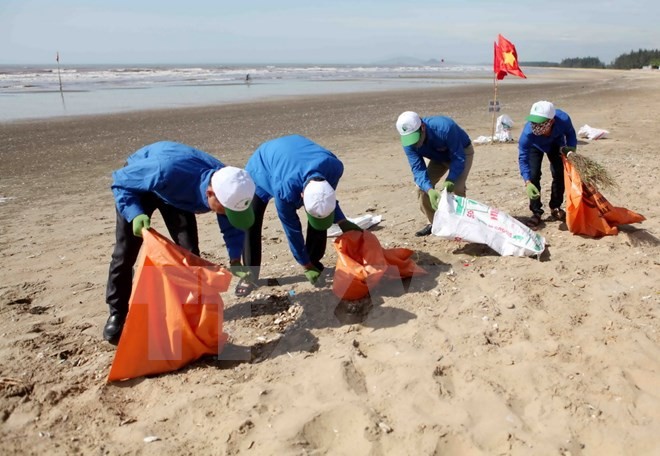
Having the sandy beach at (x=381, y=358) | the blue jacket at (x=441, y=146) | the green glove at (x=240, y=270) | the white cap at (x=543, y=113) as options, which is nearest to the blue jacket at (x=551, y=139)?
the white cap at (x=543, y=113)

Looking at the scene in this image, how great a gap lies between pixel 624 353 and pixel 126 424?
2.56 meters

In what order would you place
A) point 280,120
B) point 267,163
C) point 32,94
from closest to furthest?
point 267,163, point 280,120, point 32,94

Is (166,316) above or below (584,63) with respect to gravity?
below

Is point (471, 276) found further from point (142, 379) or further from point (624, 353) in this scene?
point (142, 379)

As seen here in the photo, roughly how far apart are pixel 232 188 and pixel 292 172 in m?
0.62

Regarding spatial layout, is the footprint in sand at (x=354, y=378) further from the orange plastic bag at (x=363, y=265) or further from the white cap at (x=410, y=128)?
the white cap at (x=410, y=128)

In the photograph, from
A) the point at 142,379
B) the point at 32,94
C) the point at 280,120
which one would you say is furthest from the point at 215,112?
the point at 142,379

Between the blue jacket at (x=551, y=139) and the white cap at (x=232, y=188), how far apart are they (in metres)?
2.89

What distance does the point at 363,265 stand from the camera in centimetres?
372

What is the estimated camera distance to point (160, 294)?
2.92 metres

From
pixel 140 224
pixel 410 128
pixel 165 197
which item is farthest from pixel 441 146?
pixel 140 224

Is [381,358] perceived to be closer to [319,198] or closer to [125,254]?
[319,198]

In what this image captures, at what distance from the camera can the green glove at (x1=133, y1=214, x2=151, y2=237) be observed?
3.10 m

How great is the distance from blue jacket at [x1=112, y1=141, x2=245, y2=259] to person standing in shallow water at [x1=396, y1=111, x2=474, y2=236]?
179 centimetres
